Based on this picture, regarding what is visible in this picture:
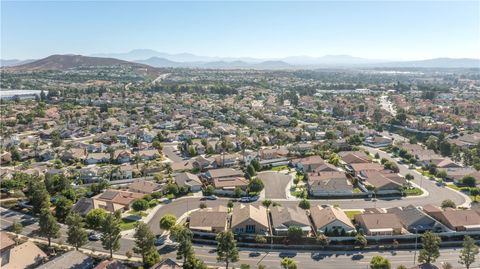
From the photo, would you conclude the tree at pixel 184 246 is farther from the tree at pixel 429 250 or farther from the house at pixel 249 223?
the tree at pixel 429 250

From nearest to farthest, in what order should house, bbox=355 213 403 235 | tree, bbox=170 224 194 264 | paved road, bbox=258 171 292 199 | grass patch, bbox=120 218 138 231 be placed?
tree, bbox=170 224 194 264 → house, bbox=355 213 403 235 → grass patch, bbox=120 218 138 231 → paved road, bbox=258 171 292 199

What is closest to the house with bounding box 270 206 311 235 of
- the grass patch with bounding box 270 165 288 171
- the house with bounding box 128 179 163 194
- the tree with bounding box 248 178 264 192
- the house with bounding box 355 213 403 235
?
the house with bounding box 355 213 403 235

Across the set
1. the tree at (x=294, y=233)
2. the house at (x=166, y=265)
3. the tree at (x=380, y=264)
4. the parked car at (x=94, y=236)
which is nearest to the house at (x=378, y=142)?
the tree at (x=294, y=233)

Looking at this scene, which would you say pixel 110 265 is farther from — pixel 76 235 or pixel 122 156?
pixel 122 156

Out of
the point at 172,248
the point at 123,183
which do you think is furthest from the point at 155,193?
the point at 172,248

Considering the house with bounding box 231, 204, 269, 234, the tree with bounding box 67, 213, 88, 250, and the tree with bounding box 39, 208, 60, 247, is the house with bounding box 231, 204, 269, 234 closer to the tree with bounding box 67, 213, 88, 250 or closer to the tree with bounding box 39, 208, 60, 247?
the tree with bounding box 67, 213, 88, 250
